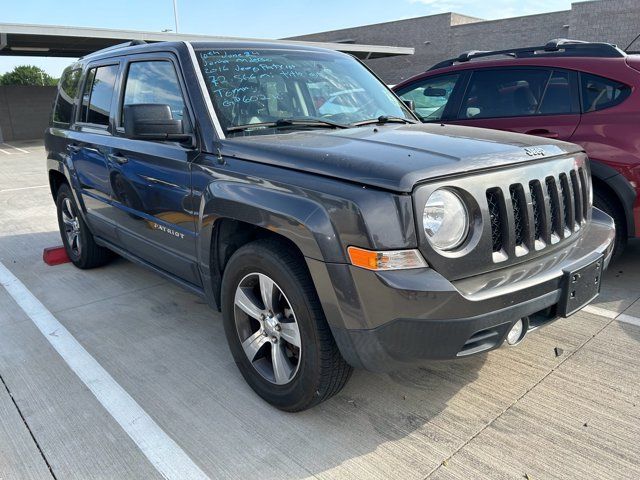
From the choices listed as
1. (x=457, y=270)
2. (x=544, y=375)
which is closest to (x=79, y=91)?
(x=457, y=270)

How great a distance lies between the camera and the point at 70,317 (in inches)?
159

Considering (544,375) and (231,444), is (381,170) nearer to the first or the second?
(231,444)

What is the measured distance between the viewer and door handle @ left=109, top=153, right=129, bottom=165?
12.1 feet

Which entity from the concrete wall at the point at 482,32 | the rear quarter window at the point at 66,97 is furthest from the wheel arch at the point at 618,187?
the concrete wall at the point at 482,32

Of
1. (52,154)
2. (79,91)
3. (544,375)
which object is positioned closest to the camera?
(544,375)

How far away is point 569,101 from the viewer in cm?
457

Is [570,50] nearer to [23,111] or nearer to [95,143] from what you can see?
[95,143]

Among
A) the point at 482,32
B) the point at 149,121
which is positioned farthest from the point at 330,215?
the point at 482,32

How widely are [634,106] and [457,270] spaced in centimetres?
305

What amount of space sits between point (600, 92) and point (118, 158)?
13.0 feet

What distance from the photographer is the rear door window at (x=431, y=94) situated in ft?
17.8

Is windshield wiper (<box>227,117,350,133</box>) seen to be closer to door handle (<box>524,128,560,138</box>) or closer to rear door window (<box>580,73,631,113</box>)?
door handle (<box>524,128,560,138</box>)

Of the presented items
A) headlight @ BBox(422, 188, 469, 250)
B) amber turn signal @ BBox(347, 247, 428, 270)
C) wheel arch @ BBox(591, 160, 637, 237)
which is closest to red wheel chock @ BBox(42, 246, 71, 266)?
amber turn signal @ BBox(347, 247, 428, 270)

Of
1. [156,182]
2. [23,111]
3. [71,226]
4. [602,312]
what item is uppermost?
[156,182]
